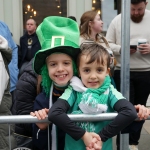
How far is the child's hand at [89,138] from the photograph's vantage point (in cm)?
177

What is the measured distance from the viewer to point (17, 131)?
8.52 feet

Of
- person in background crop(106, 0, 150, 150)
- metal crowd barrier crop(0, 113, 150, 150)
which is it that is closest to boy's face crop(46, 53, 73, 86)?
metal crowd barrier crop(0, 113, 150, 150)

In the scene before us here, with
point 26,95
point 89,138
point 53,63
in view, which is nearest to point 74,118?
point 89,138

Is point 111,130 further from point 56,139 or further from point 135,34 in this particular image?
point 135,34

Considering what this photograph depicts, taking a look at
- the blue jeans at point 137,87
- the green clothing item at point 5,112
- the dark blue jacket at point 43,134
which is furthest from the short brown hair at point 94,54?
the blue jeans at point 137,87

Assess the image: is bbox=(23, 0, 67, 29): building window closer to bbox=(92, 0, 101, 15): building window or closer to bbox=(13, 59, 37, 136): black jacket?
bbox=(92, 0, 101, 15): building window

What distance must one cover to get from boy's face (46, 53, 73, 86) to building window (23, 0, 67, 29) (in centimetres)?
471

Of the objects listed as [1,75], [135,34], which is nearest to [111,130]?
[1,75]

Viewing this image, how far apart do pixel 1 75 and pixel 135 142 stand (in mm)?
2165

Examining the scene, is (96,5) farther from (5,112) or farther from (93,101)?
(93,101)

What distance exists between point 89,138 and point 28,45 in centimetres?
421

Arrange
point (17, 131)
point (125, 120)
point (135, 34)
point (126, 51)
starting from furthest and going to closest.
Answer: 1. point (135, 34)
2. point (17, 131)
3. point (126, 51)
4. point (125, 120)

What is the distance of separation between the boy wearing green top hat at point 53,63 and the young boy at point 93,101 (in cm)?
7

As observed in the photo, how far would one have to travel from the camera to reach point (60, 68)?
79.0 inches
